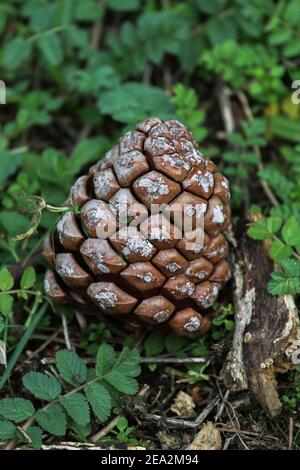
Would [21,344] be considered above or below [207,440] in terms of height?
above

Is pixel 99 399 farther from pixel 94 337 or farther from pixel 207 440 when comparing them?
pixel 207 440

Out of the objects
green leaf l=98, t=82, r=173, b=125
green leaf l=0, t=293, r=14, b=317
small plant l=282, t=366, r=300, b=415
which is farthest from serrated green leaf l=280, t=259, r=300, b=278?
green leaf l=0, t=293, r=14, b=317

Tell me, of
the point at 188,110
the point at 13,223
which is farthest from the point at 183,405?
the point at 188,110

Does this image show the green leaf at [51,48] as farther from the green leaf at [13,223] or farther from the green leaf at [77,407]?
the green leaf at [77,407]

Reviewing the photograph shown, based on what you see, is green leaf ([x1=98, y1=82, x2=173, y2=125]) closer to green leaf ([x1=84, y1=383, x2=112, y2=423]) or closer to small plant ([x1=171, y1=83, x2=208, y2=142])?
small plant ([x1=171, y1=83, x2=208, y2=142])

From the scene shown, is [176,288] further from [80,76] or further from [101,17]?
[101,17]

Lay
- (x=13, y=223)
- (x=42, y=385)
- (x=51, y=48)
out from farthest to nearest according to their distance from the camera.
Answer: (x=51, y=48) → (x=13, y=223) → (x=42, y=385)
